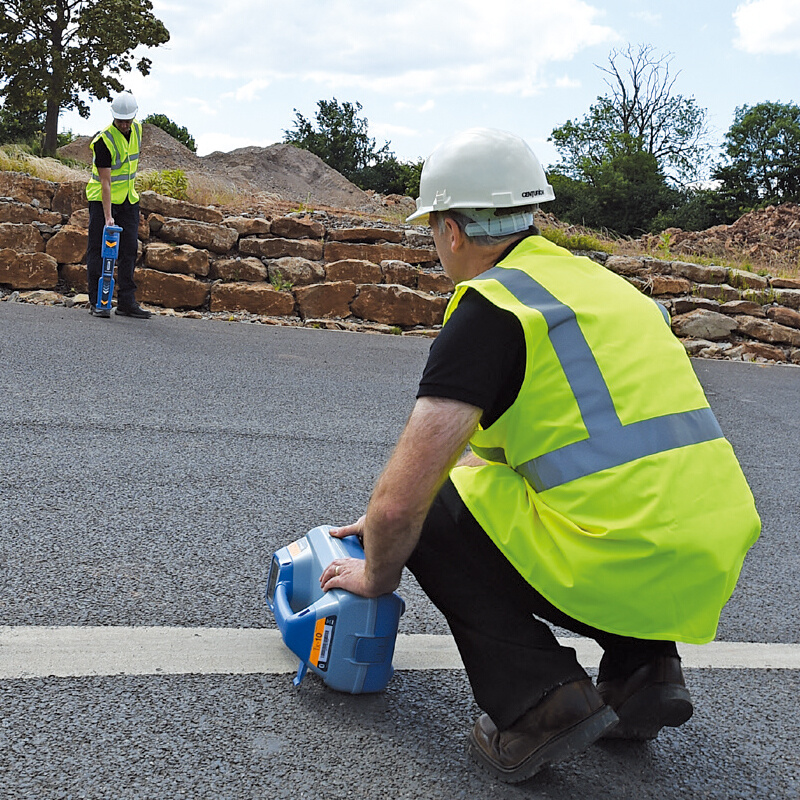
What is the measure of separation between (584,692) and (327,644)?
61 cm

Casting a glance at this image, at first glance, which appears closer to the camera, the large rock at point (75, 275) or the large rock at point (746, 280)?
the large rock at point (75, 275)

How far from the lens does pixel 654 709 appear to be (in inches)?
76.4

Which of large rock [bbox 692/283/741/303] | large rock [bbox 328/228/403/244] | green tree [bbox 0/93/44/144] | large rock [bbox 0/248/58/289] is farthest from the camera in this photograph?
green tree [bbox 0/93/44/144]

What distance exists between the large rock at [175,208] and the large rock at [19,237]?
1.39 meters

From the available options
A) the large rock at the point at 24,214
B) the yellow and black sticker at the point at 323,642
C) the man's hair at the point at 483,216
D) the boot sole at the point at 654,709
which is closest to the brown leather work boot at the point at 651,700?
the boot sole at the point at 654,709

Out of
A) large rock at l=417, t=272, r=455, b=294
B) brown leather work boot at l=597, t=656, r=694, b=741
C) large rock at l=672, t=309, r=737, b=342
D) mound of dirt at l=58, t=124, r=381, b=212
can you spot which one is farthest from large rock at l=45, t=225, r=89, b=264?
brown leather work boot at l=597, t=656, r=694, b=741

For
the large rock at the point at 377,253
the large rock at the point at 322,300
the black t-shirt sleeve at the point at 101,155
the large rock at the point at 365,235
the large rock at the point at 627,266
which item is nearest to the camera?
the black t-shirt sleeve at the point at 101,155

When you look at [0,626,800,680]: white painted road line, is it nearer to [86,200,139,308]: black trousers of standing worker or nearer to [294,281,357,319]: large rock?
[86,200,139,308]: black trousers of standing worker

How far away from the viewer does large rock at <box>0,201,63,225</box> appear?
10.3 metres

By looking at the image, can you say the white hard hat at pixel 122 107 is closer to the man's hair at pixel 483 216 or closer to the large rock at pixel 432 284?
the large rock at pixel 432 284

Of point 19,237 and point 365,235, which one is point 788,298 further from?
point 19,237

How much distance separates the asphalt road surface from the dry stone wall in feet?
14.9

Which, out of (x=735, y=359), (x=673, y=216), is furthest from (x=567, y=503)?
(x=673, y=216)

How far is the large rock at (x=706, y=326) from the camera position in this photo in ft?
37.8
